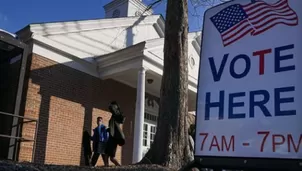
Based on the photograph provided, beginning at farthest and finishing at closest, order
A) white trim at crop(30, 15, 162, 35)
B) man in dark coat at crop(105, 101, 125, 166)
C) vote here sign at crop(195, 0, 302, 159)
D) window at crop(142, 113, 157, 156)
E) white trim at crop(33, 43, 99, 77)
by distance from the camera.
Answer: window at crop(142, 113, 157, 156) → white trim at crop(30, 15, 162, 35) → white trim at crop(33, 43, 99, 77) → man in dark coat at crop(105, 101, 125, 166) → vote here sign at crop(195, 0, 302, 159)

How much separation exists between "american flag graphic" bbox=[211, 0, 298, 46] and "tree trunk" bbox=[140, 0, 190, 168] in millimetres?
4339

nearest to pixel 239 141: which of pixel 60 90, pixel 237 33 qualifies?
pixel 237 33

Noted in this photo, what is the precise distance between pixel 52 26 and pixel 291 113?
434 inches

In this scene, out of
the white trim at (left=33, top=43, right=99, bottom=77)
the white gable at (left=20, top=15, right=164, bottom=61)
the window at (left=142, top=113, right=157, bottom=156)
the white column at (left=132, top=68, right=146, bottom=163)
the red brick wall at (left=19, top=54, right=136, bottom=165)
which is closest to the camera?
the red brick wall at (left=19, top=54, right=136, bottom=165)

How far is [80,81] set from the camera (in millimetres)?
12031

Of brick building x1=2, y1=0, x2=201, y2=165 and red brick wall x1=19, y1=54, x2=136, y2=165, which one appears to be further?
brick building x1=2, y1=0, x2=201, y2=165

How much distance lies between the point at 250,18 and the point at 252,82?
0.87 ft

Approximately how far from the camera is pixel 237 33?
1.41 meters

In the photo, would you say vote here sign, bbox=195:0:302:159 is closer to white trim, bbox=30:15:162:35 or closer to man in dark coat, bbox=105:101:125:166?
man in dark coat, bbox=105:101:125:166

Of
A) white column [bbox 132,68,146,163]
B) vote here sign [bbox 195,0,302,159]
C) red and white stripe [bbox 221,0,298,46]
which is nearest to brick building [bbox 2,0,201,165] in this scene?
white column [bbox 132,68,146,163]

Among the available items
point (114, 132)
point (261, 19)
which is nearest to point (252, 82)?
point (261, 19)

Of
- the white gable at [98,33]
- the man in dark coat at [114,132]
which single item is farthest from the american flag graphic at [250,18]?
the white gable at [98,33]

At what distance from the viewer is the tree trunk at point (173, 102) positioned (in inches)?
223

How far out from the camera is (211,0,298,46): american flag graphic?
1303 mm
